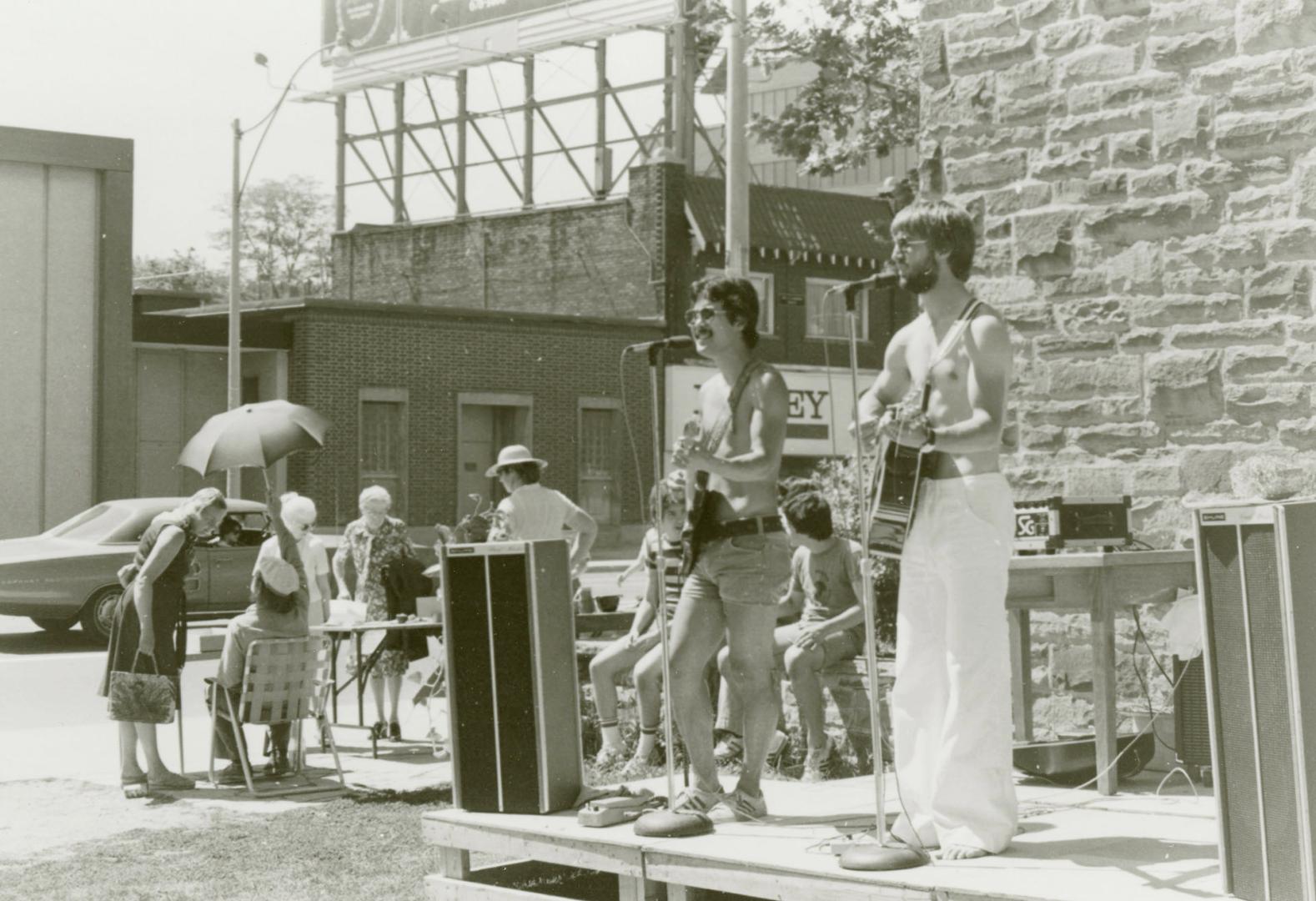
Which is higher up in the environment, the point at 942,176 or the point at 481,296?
the point at 481,296

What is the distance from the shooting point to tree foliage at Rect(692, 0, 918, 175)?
19359mm

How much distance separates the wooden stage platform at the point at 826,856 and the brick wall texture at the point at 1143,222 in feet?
7.67

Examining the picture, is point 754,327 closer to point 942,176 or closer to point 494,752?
point 494,752

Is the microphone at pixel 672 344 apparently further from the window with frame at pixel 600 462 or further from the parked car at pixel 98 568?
the window with frame at pixel 600 462

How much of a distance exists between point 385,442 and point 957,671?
30.7 m

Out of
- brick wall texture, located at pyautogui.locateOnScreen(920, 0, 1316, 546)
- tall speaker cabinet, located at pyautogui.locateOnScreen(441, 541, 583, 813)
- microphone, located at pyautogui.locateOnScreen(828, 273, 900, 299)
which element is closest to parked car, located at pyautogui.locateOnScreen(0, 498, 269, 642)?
brick wall texture, located at pyautogui.locateOnScreen(920, 0, 1316, 546)

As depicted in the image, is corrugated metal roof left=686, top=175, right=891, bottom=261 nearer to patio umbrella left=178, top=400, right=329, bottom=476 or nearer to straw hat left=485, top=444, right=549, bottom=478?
straw hat left=485, top=444, right=549, bottom=478

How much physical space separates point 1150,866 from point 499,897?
7.61 ft

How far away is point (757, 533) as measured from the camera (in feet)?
20.5

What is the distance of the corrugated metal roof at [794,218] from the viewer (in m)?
40.2

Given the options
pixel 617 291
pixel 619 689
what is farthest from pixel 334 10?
pixel 619 689

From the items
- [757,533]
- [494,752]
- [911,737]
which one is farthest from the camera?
[494,752]

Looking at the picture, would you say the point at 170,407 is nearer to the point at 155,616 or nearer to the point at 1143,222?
the point at 155,616

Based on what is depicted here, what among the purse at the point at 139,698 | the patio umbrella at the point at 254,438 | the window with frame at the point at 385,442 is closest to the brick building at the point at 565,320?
the window with frame at the point at 385,442
